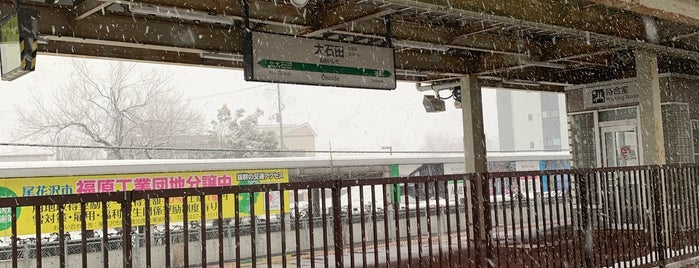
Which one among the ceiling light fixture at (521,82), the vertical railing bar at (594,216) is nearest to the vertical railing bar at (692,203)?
the vertical railing bar at (594,216)

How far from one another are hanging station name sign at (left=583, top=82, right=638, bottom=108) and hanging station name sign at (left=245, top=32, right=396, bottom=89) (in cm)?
615

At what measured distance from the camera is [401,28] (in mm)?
8930

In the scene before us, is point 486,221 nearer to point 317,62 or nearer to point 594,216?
point 594,216

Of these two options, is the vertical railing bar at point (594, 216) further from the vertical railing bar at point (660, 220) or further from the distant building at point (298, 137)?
the distant building at point (298, 137)

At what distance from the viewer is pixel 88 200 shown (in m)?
3.71

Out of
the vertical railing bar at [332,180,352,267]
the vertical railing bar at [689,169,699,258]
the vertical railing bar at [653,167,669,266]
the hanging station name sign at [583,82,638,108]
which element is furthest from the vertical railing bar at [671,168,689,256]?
the vertical railing bar at [332,180,352,267]

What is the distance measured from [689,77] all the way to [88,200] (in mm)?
12423

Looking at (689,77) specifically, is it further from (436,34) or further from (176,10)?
(176,10)

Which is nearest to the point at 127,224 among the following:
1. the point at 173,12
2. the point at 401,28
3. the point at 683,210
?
the point at 173,12

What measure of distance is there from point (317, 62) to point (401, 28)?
1.55 m

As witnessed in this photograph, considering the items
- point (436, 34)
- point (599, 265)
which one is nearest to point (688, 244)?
point (599, 265)

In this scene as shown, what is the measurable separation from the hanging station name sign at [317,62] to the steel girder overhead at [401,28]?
22 cm

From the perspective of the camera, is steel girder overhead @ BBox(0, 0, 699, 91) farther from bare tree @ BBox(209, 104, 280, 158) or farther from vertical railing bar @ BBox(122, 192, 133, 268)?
bare tree @ BBox(209, 104, 280, 158)

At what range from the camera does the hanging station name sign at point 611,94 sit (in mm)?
12578
